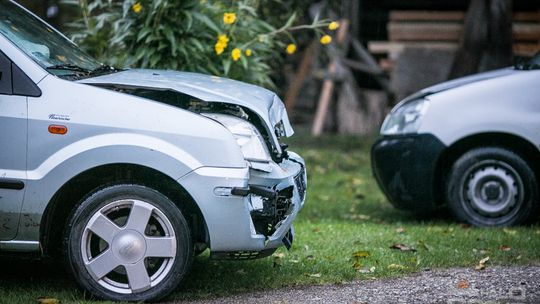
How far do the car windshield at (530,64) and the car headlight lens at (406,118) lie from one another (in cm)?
92

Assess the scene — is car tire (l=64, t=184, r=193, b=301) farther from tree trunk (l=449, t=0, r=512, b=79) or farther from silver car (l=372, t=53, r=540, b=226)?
tree trunk (l=449, t=0, r=512, b=79)

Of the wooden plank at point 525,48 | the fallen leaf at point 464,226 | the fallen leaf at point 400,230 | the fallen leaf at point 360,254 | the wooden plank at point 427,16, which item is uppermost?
the wooden plank at point 427,16

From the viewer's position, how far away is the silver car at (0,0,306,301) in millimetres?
4758

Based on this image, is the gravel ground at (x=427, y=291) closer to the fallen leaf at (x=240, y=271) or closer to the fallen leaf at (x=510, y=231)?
the fallen leaf at (x=240, y=271)

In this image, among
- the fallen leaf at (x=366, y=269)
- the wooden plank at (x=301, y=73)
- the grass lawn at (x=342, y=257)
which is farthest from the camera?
the wooden plank at (x=301, y=73)

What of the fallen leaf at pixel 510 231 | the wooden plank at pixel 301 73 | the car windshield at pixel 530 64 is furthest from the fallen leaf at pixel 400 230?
the wooden plank at pixel 301 73

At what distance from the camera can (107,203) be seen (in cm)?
484

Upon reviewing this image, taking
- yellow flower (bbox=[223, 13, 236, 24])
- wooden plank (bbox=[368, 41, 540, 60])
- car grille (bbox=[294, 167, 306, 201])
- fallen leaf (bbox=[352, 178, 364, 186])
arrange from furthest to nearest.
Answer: wooden plank (bbox=[368, 41, 540, 60]) → fallen leaf (bbox=[352, 178, 364, 186]) → yellow flower (bbox=[223, 13, 236, 24]) → car grille (bbox=[294, 167, 306, 201])

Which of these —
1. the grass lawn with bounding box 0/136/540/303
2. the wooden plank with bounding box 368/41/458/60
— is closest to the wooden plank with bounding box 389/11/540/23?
the wooden plank with bounding box 368/41/458/60

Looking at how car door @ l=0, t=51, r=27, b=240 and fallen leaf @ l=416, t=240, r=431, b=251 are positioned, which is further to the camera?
fallen leaf @ l=416, t=240, r=431, b=251

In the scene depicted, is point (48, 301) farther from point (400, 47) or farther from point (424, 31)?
point (424, 31)

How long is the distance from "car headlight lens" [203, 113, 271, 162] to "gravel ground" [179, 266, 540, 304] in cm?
85

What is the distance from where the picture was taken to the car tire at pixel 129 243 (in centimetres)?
483

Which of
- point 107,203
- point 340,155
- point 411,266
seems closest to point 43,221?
point 107,203
